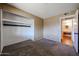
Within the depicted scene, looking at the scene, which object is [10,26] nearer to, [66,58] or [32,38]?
[32,38]

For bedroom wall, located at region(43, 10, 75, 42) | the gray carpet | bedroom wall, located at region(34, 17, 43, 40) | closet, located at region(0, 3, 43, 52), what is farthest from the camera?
bedroom wall, located at region(34, 17, 43, 40)

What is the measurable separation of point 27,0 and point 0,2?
0.52 metres

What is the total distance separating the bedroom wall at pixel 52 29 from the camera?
1.69 metres

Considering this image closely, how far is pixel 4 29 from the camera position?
138 centimetres

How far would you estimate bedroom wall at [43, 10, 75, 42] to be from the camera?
169cm

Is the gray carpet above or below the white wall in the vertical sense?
below

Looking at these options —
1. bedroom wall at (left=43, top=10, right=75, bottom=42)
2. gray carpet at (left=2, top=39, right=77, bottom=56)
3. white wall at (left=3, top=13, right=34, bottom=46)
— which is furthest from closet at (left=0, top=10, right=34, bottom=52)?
bedroom wall at (left=43, top=10, right=75, bottom=42)

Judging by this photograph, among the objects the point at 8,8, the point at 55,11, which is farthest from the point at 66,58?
the point at 8,8

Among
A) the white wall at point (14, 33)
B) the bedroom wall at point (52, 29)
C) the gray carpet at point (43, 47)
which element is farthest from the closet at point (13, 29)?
the bedroom wall at point (52, 29)

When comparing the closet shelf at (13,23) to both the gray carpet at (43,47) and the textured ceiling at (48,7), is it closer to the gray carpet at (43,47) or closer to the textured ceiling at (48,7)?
the textured ceiling at (48,7)

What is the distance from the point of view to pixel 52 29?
1.73m

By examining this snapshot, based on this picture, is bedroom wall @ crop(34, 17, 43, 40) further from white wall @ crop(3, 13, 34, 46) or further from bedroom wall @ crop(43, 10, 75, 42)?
white wall @ crop(3, 13, 34, 46)

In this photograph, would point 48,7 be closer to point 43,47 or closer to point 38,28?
point 38,28

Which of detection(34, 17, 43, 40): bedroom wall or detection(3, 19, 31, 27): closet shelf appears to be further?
detection(34, 17, 43, 40): bedroom wall
